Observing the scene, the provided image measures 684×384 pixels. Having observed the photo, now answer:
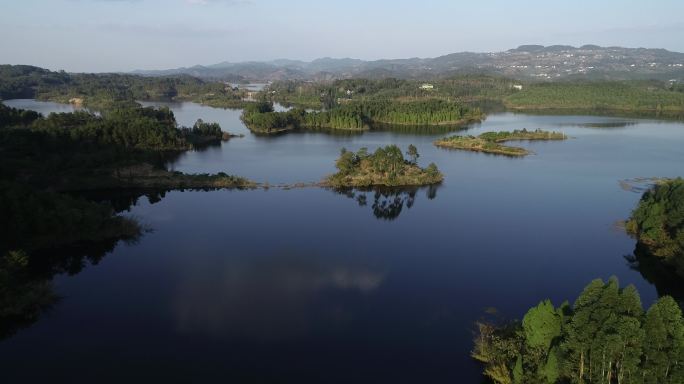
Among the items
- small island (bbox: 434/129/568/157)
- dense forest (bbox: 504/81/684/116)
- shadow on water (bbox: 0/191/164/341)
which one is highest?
dense forest (bbox: 504/81/684/116)

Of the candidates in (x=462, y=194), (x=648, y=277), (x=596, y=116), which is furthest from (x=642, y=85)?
(x=648, y=277)

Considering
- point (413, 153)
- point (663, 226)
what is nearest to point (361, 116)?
point (413, 153)

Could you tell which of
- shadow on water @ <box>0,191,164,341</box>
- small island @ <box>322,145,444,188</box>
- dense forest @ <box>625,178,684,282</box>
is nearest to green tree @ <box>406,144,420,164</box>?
small island @ <box>322,145,444,188</box>

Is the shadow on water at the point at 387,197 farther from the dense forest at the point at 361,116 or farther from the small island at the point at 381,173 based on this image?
the dense forest at the point at 361,116

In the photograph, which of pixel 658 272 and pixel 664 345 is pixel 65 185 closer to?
pixel 664 345

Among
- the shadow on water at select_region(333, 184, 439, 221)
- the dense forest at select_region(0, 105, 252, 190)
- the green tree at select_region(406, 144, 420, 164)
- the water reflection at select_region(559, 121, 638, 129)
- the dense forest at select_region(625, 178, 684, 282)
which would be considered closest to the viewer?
the dense forest at select_region(625, 178, 684, 282)

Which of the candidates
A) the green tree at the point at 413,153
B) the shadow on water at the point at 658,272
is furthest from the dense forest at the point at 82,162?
the shadow on water at the point at 658,272

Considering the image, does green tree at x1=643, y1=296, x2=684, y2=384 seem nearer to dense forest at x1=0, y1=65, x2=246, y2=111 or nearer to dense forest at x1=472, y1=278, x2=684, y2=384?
dense forest at x1=472, y1=278, x2=684, y2=384

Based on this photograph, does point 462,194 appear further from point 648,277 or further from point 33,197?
point 33,197
